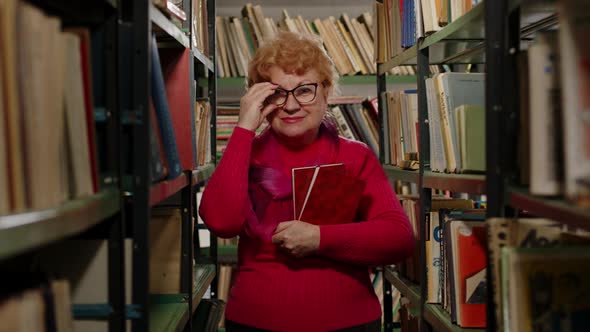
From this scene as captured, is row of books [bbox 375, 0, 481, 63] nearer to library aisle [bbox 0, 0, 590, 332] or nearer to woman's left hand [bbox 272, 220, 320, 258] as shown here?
library aisle [bbox 0, 0, 590, 332]

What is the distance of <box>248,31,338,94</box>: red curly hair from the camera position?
1.77 metres

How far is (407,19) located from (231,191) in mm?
973

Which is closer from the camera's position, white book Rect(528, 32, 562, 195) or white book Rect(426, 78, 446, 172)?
white book Rect(528, 32, 562, 195)

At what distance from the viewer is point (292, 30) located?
3.21 m

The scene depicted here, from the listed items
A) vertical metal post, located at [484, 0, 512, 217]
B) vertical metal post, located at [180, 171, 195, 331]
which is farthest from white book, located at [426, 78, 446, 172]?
vertical metal post, located at [180, 171, 195, 331]

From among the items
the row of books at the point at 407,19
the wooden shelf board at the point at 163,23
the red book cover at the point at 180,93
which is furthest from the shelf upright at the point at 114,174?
the row of books at the point at 407,19

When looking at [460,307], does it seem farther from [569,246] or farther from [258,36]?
[258,36]

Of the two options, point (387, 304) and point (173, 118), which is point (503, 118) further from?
point (387, 304)

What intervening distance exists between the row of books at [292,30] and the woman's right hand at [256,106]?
143cm

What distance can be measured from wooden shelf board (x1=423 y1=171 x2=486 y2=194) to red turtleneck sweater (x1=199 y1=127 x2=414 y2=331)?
14cm

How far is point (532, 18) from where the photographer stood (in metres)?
1.42

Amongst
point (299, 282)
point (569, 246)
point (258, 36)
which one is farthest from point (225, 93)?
point (569, 246)

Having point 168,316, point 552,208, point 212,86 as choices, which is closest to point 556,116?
point 552,208

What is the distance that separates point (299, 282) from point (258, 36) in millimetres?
1859
